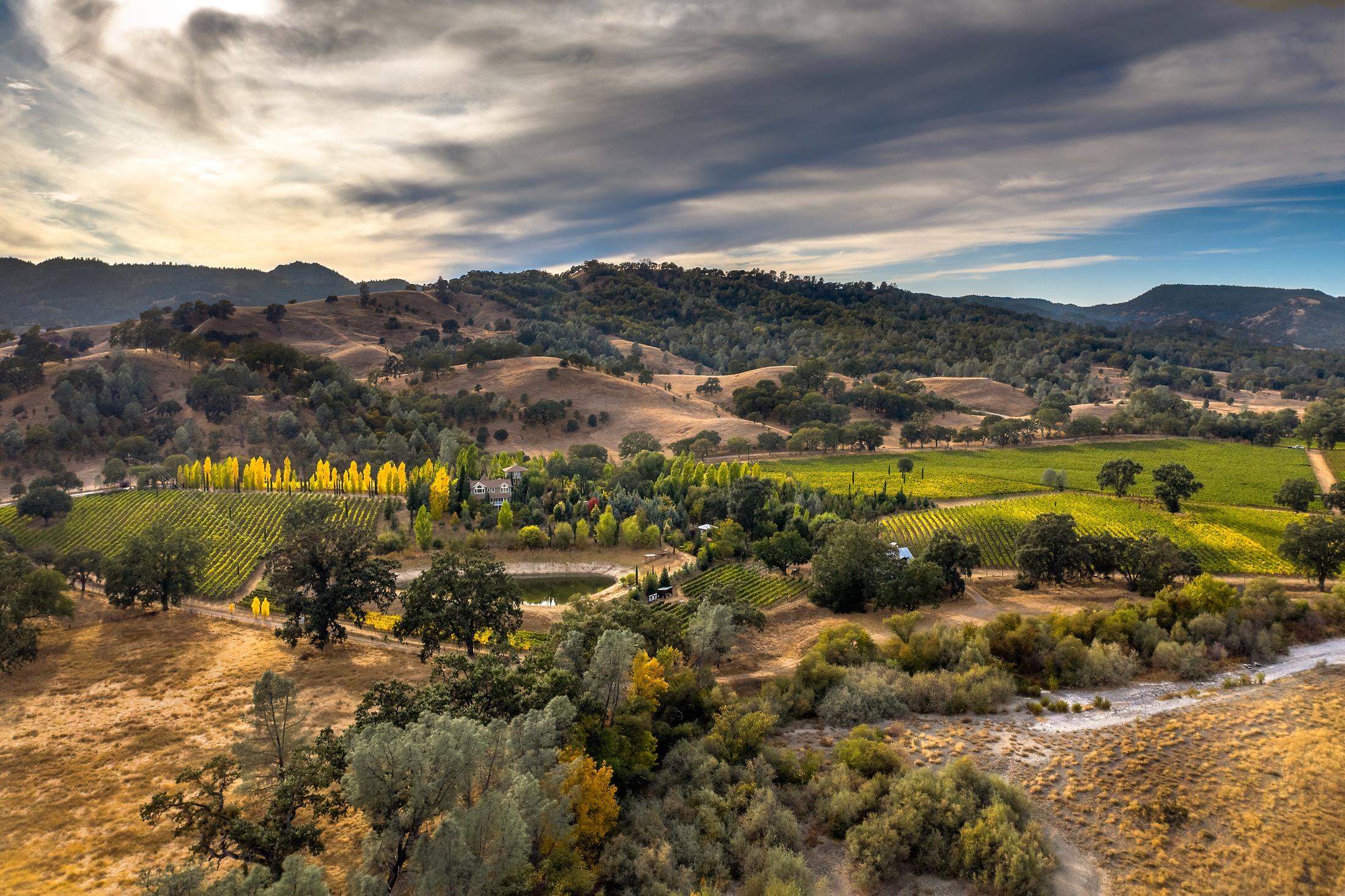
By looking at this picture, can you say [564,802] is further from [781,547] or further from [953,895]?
[781,547]

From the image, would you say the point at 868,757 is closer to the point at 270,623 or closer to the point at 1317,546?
the point at 270,623

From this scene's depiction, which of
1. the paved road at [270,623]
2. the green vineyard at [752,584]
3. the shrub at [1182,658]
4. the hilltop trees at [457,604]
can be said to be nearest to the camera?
the hilltop trees at [457,604]

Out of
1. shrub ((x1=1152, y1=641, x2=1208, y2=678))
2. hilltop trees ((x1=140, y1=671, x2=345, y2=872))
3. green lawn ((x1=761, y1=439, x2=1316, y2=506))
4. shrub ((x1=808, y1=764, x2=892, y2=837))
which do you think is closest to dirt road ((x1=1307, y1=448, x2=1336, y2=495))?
green lawn ((x1=761, y1=439, x2=1316, y2=506))

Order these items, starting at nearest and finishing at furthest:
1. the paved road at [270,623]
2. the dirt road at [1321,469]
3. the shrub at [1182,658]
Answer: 1. the shrub at [1182,658]
2. the paved road at [270,623]
3. the dirt road at [1321,469]

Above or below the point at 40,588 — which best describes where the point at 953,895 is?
below

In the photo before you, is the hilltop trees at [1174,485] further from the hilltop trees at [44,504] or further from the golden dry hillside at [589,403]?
the hilltop trees at [44,504]

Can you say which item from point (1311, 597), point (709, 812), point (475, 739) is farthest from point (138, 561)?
point (1311, 597)

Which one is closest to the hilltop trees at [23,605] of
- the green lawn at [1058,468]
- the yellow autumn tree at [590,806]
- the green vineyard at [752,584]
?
the yellow autumn tree at [590,806]

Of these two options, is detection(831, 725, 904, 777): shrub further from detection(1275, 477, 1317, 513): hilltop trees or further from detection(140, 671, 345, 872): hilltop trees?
detection(1275, 477, 1317, 513): hilltop trees
